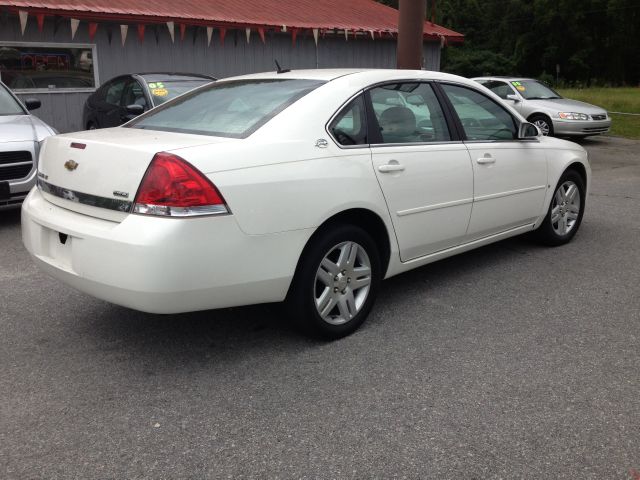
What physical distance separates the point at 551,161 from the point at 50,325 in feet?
13.1

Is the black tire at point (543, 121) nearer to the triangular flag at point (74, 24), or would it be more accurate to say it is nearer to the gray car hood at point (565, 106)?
the gray car hood at point (565, 106)

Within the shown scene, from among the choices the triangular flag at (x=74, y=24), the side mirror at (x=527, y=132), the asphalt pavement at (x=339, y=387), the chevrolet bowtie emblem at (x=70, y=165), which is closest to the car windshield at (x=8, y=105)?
the asphalt pavement at (x=339, y=387)

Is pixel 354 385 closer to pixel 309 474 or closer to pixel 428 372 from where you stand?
pixel 428 372

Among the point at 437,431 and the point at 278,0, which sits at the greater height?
the point at 278,0

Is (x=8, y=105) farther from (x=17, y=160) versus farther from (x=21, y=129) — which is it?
(x=17, y=160)

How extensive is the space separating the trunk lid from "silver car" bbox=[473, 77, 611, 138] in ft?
38.1

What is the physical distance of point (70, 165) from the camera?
3463 millimetres

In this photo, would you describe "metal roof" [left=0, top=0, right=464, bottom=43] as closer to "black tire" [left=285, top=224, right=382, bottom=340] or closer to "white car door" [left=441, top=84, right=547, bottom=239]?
"white car door" [left=441, top=84, right=547, bottom=239]

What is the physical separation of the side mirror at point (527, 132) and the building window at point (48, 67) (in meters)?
10.4

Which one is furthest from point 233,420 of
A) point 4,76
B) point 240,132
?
point 4,76

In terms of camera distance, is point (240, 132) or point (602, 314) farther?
point (602, 314)

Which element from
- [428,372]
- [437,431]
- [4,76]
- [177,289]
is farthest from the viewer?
[4,76]

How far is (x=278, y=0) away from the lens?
17.5 metres

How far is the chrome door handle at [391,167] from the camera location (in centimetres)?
383
